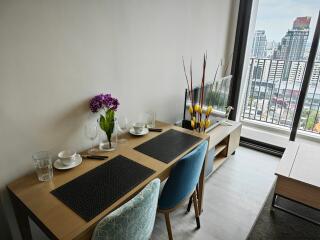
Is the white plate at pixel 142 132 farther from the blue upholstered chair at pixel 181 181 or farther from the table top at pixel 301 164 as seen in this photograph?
the table top at pixel 301 164

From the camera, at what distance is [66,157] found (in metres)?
1.36

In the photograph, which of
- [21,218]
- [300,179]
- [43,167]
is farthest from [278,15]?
[21,218]

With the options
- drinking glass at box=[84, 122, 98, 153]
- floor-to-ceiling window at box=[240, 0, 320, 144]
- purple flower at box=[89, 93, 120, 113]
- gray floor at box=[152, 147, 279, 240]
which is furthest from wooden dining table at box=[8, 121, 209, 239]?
floor-to-ceiling window at box=[240, 0, 320, 144]

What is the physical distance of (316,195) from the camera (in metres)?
1.72

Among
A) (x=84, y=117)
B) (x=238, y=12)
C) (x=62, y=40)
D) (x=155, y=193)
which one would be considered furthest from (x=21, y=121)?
(x=238, y=12)

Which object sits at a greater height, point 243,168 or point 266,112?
point 266,112

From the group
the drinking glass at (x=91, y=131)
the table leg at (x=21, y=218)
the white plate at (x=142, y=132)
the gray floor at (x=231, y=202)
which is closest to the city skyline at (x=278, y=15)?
the gray floor at (x=231, y=202)

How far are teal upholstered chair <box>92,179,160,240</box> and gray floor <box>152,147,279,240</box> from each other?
0.81 metres

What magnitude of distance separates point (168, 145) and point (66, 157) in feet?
2.34

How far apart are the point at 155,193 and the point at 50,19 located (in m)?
1.11

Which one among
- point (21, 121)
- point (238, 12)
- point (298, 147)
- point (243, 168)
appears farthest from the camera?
point (238, 12)

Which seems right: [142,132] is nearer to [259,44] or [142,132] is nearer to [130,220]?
[130,220]

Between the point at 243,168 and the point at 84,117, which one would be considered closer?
the point at 84,117

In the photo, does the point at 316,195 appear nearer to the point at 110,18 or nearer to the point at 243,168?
the point at 243,168
